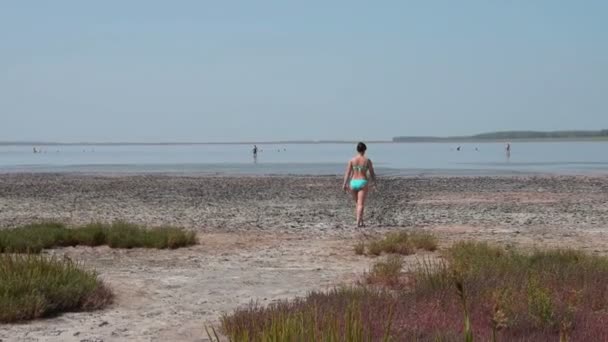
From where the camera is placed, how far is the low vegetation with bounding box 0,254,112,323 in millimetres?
7320

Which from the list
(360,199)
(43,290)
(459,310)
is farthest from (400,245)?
(43,290)

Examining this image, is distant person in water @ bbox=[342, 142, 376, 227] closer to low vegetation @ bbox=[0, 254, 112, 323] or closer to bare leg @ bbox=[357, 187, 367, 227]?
bare leg @ bbox=[357, 187, 367, 227]

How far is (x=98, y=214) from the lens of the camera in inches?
840

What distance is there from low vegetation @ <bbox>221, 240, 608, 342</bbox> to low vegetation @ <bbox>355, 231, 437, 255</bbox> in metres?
3.47

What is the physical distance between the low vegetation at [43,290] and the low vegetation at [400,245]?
5143 mm

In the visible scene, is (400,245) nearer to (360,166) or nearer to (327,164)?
(360,166)

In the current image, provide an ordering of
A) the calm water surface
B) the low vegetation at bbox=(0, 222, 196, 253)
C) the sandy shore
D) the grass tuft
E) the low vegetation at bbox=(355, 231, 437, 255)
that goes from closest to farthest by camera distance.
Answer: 1. the sandy shore
2. the grass tuft
3. the low vegetation at bbox=(355, 231, 437, 255)
4. the low vegetation at bbox=(0, 222, 196, 253)
5. the calm water surface

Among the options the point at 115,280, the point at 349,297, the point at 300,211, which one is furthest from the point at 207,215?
the point at 349,297

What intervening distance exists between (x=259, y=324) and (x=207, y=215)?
14.9 meters

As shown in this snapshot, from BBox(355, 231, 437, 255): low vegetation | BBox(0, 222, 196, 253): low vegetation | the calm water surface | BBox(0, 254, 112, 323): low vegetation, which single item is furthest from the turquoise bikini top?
the calm water surface

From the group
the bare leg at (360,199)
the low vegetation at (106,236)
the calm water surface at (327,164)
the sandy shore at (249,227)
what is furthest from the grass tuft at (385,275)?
the calm water surface at (327,164)

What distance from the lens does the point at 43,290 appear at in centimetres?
767

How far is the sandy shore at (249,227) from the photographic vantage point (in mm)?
7981

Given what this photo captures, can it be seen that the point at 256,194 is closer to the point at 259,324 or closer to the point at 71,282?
the point at 71,282
